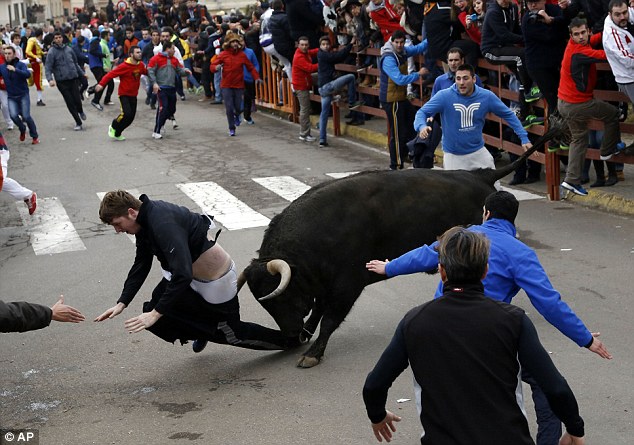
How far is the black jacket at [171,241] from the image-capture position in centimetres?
687

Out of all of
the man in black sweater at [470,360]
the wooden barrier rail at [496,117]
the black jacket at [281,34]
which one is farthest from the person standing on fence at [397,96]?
the man in black sweater at [470,360]

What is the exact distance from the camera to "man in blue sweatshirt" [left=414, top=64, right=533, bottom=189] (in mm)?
10141

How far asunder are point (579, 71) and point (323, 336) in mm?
5612

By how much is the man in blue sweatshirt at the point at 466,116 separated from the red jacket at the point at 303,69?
8980 millimetres

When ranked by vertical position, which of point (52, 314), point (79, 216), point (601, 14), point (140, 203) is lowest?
point (79, 216)

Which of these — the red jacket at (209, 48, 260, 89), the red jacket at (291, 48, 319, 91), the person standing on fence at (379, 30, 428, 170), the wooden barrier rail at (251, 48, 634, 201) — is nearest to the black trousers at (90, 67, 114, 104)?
the red jacket at (209, 48, 260, 89)

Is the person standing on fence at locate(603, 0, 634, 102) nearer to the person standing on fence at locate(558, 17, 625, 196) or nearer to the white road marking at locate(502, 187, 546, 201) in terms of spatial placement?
the person standing on fence at locate(558, 17, 625, 196)

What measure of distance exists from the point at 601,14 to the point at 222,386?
736 cm

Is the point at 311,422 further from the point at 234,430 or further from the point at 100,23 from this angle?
the point at 100,23

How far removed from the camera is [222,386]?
24.1 feet

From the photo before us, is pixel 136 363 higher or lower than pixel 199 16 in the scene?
lower

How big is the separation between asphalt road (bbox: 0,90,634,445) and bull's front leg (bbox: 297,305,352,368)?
76 mm

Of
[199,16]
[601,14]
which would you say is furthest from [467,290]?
[199,16]

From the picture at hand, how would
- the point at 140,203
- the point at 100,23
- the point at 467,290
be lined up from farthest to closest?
the point at 100,23 < the point at 140,203 < the point at 467,290
